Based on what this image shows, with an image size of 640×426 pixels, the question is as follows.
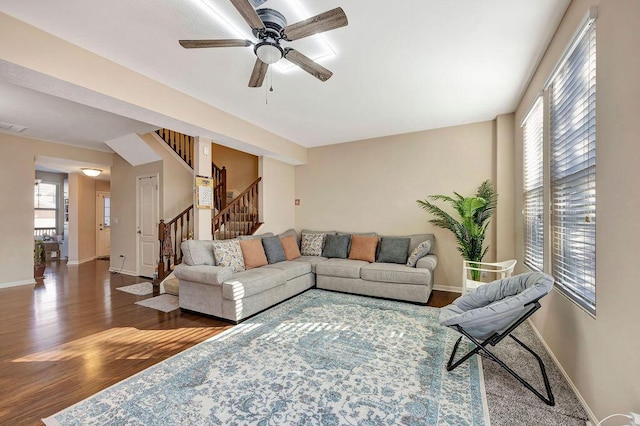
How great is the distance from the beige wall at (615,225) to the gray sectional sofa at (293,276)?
2.25 m

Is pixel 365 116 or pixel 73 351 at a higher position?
pixel 365 116

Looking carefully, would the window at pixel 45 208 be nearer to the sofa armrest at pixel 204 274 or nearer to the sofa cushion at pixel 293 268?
the sofa armrest at pixel 204 274

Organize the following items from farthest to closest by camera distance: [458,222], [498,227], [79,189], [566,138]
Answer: [79,189] < [458,222] < [498,227] < [566,138]

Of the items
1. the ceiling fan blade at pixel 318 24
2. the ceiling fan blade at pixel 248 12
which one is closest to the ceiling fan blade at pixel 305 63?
the ceiling fan blade at pixel 318 24

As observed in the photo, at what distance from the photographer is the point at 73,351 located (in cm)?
262

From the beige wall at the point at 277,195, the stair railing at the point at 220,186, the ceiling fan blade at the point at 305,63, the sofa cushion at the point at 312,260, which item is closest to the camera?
the ceiling fan blade at the point at 305,63

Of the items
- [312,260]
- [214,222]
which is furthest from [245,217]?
[312,260]

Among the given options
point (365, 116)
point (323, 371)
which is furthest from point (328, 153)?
point (323, 371)

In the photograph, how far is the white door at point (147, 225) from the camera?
572 cm

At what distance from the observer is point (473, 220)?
417cm

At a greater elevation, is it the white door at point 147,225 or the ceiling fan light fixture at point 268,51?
the ceiling fan light fixture at point 268,51

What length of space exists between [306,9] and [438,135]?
138 inches

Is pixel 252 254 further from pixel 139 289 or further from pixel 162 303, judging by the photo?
pixel 139 289

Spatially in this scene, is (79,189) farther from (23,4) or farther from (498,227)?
(498,227)
